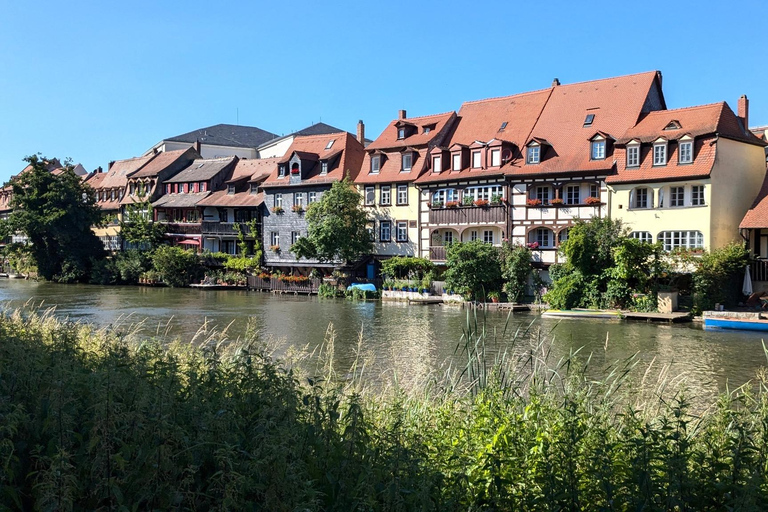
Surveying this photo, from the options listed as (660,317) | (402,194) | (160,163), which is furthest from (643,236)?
(160,163)

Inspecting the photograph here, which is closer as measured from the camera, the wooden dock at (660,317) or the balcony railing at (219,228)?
the wooden dock at (660,317)

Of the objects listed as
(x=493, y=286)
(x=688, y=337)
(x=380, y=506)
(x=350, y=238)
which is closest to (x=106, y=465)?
(x=380, y=506)

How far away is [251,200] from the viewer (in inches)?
2136

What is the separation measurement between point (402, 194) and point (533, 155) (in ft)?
31.0

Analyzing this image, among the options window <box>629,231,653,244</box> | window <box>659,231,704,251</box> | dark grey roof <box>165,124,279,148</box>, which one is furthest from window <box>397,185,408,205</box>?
dark grey roof <box>165,124,279,148</box>

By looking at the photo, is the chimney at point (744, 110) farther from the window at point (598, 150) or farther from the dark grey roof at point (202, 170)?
the dark grey roof at point (202, 170)

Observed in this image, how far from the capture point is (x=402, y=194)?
45469 mm

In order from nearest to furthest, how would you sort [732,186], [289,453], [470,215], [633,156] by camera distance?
[289,453], [732,186], [633,156], [470,215]

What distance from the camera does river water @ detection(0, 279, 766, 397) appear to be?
18781 millimetres

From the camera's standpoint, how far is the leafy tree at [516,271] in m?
37.0

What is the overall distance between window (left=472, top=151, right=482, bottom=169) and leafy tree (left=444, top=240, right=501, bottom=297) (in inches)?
212

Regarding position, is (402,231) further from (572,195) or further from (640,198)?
(640,198)

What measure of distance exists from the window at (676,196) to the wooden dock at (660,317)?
561cm

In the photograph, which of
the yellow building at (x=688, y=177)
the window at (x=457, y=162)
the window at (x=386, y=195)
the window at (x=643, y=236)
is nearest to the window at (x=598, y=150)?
the yellow building at (x=688, y=177)
